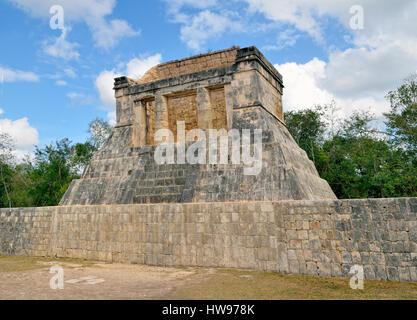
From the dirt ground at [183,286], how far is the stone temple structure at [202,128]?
7.08 feet

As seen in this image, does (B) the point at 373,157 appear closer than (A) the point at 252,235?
No

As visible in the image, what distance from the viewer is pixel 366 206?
20.0ft

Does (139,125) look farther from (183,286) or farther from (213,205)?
(183,286)

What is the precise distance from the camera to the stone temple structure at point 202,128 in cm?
845

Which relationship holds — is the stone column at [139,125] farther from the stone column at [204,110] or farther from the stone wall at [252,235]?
the stone wall at [252,235]

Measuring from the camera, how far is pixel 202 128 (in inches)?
414

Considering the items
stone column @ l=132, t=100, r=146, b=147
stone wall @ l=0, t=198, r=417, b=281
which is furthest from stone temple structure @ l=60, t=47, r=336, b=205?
stone wall @ l=0, t=198, r=417, b=281

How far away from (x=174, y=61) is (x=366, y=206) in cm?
916

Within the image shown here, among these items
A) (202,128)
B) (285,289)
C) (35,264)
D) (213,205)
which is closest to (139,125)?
(202,128)

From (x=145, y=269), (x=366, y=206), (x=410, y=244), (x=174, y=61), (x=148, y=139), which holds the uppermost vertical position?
(x=174, y=61)

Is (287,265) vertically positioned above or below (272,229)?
below

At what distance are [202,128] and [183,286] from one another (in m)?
5.84
